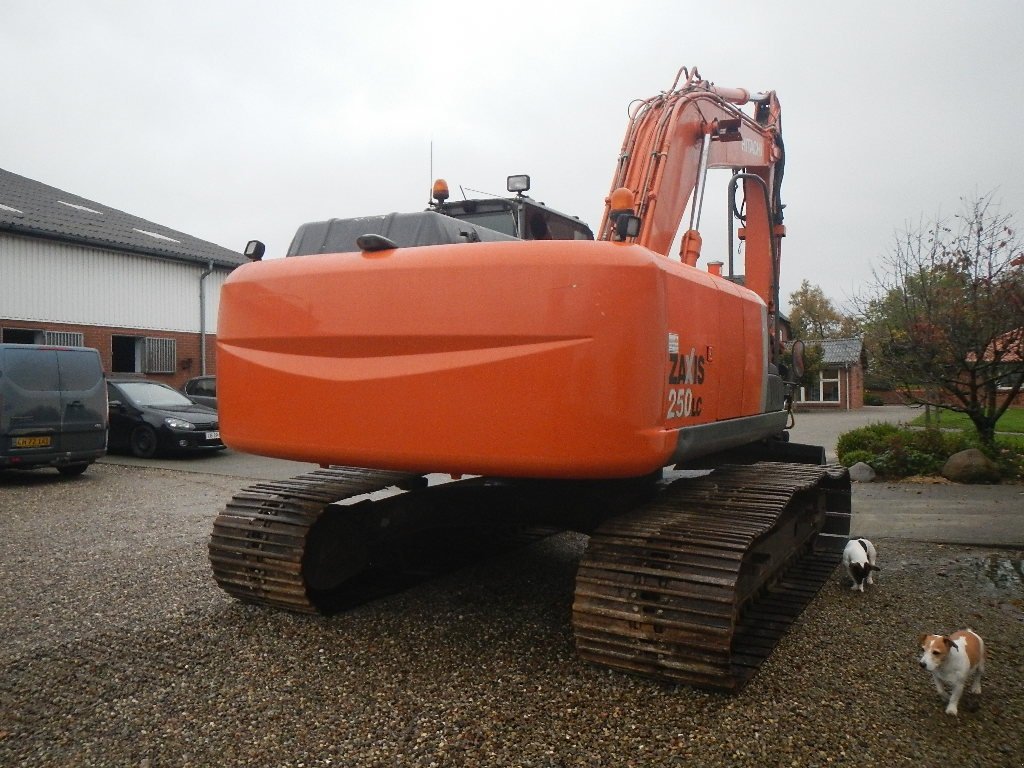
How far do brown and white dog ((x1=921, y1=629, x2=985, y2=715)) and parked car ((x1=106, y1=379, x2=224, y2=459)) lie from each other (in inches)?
442

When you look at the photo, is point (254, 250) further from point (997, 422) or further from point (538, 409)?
point (997, 422)

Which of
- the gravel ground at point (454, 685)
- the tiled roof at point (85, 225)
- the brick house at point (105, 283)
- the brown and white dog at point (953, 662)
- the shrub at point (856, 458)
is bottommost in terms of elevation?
the gravel ground at point (454, 685)

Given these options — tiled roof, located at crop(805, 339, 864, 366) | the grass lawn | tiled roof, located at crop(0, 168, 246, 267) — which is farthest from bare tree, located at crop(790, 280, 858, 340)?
tiled roof, located at crop(0, 168, 246, 267)

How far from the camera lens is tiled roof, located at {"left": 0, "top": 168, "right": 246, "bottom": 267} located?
18.8m

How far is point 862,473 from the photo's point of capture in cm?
1073

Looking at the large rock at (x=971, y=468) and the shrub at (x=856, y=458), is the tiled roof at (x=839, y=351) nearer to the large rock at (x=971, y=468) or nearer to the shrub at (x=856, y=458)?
the shrub at (x=856, y=458)

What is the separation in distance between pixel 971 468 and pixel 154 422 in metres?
11.5

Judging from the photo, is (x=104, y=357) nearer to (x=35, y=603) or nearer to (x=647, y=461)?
(x=35, y=603)

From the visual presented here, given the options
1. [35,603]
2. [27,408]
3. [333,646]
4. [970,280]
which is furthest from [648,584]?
[970,280]

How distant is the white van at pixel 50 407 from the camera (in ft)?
33.6

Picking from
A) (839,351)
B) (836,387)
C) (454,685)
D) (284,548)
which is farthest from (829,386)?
(454,685)

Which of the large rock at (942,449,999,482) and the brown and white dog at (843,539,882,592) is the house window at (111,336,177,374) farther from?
the brown and white dog at (843,539,882,592)

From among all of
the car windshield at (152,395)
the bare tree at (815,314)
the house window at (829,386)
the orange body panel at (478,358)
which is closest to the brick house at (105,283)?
the car windshield at (152,395)

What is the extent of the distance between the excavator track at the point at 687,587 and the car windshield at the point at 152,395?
450 inches
